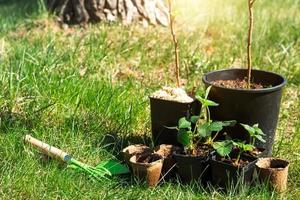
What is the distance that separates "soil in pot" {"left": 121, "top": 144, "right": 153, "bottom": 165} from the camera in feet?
10.6

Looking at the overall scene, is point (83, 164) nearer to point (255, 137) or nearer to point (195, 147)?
point (195, 147)

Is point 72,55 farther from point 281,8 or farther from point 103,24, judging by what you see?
point 281,8

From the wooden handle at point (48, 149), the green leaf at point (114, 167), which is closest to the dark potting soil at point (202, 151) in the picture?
the green leaf at point (114, 167)

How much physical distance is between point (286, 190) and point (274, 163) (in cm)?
15

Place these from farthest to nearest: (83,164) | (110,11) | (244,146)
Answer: (110,11) → (83,164) → (244,146)

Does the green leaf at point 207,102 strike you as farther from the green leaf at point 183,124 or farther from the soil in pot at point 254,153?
the soil in pot at point 254,153

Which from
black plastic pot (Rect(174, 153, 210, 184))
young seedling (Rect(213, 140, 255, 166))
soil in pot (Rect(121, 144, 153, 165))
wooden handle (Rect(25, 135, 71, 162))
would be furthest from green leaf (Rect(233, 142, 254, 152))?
wooden handle (Rect(25, 135, 71, 162))

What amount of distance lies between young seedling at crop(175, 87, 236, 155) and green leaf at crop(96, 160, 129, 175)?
0.35m

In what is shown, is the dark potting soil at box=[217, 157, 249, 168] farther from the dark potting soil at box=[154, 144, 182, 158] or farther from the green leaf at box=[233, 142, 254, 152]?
the dark potting soil at box=[154, 144, 182, 158]

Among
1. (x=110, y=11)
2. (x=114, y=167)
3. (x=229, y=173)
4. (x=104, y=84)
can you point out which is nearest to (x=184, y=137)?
(x=229, y=173)

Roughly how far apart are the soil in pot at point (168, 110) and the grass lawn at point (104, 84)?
0.68 feet

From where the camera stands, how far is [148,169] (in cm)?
303

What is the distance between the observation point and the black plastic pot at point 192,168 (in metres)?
3.06

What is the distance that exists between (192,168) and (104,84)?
44.0 inches
